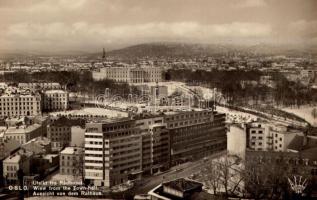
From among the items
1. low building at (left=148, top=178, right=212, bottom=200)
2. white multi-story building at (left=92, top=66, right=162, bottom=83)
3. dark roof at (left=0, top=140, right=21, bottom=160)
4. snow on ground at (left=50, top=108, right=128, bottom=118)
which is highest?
white multi-story building at (left=92, top=66, right=162, bottom=83)

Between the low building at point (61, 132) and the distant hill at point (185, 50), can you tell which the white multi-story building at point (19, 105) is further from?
the distant hill at point (185, 50)

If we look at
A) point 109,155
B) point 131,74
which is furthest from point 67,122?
point 131,74

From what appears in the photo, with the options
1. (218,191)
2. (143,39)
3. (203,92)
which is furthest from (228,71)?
(218,191)

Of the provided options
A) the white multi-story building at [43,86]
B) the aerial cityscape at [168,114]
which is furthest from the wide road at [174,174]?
the white multi-story building at [43,86]

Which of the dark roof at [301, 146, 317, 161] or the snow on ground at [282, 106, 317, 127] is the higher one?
the snow on ground at [282, 106, 317, 127]

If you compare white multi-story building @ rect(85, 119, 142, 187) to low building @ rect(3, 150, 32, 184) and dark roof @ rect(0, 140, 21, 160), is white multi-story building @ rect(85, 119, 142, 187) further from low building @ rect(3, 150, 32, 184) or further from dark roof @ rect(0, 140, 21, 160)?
dark roof @ rect(0, 140, 21, 160)

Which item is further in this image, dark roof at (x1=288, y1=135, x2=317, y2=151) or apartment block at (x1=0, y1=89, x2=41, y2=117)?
apartment block at (x1=0, y1=89, x2=41, y2=117)

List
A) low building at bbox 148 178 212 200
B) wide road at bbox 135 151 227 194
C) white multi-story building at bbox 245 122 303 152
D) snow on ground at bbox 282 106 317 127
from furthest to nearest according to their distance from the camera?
1. snow on ground at bbox 282 106 317 127
2. white multi-story building at bbox 245 122 303 152
3. wide road at bbox 135 151 227 194
4. low building at bbox 148 178 212 200

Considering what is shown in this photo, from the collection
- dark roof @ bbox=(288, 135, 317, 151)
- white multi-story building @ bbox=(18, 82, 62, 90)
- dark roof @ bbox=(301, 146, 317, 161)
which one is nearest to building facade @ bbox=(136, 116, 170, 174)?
dark roof @ bbox=(288, 135, 317, 151)
